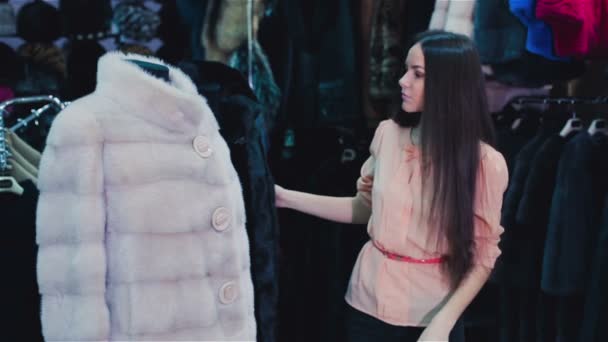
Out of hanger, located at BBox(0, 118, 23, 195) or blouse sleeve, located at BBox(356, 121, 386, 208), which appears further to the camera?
blouse sleeve, located at BBox(356, 121, 386, 208)

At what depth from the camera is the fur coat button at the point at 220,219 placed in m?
1.30

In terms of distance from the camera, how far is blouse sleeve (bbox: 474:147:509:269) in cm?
145

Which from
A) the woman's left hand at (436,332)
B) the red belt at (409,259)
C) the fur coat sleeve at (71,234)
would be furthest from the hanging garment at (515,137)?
the fur coat sleeve at (71,234)

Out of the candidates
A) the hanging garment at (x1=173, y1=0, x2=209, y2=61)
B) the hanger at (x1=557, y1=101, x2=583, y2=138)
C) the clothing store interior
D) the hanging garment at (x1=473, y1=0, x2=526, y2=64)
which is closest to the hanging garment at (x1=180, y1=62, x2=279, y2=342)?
the clothing store interior

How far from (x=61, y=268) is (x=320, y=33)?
1.68m

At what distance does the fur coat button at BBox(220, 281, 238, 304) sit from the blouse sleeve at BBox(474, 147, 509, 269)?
0.60 m

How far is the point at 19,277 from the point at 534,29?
5.36 ft

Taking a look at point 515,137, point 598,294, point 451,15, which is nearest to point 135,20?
point 451,15

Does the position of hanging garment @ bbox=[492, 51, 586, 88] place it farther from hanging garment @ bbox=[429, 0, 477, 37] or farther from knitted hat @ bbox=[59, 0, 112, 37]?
knitted hat @ bbox=[59, 0, 112, 37]

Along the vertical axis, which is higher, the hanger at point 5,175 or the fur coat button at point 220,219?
the hanger at point 5,175

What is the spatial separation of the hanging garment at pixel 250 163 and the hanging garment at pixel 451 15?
84 centimetres

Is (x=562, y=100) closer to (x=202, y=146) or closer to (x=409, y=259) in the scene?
(x=409, y=259)

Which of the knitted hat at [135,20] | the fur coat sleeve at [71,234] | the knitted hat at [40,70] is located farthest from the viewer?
the knitted hat at [135,20]

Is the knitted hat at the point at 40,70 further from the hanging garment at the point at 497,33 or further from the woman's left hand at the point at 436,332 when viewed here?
the woman's left hand at the point at 436,332
